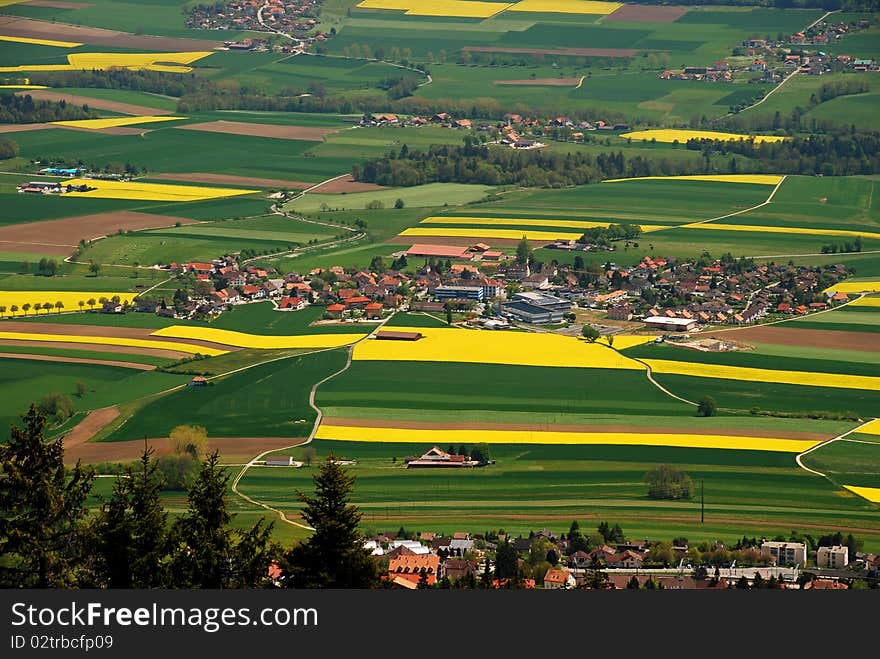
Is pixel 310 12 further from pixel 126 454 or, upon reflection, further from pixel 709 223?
pixel 126 454

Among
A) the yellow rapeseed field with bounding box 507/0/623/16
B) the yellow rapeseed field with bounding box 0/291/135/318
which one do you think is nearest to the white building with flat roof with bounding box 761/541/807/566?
the yellow rapeseed field with bounding box 0/291/135/318

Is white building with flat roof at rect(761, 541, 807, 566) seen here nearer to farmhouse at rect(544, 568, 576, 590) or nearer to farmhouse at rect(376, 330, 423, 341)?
farmhouse at rect(544, 568, 576, 590)

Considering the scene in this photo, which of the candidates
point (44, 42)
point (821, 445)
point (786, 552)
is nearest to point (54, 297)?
point (821, 445)

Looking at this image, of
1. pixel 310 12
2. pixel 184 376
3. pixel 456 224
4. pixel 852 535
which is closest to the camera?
pixel 852 535

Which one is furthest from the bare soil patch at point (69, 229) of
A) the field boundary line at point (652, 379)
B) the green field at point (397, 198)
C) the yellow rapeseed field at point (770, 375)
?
the yellow rapeseed field at point (770, 375)

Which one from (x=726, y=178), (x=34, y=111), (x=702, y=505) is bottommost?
(x=702, y=505)

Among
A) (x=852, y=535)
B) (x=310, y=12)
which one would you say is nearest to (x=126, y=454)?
(x=852, y=535)

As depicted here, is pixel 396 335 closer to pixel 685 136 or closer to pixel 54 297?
pixel 54 297
